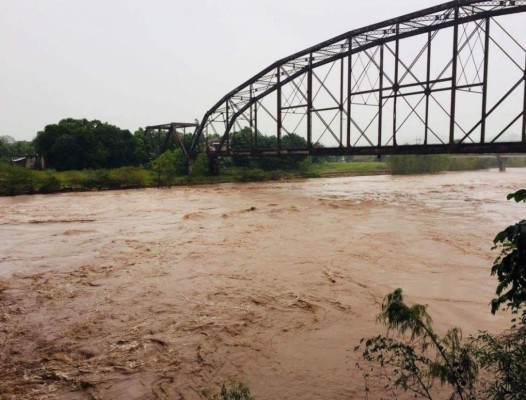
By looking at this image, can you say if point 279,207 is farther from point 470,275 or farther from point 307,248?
point 470,275

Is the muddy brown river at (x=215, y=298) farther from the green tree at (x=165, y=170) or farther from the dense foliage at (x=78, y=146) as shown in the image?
the dense foliage at (x=78, y=146)

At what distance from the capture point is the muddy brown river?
5.62 metres

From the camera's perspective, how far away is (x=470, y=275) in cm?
1040

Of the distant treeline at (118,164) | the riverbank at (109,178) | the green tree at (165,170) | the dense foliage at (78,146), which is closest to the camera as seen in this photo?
the riverbank at (109,178)

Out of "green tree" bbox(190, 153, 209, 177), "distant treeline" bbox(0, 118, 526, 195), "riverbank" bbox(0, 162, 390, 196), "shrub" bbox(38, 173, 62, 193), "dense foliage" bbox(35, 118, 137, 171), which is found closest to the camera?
"riverbank" bbox(0, 162, 390, 196)

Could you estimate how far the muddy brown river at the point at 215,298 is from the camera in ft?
18.4

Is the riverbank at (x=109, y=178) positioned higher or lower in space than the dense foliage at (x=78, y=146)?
lower

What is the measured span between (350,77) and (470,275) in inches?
896

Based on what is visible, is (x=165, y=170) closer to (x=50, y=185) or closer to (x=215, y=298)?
(x=50, y=185)

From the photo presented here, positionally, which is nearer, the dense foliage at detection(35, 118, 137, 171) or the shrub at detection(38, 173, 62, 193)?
the shrub at detection(38, 173, 62, 193)

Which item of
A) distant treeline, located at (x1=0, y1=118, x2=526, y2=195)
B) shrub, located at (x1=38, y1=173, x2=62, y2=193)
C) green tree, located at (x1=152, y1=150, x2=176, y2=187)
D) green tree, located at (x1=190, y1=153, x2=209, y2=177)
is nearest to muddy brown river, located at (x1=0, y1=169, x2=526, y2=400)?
shrub, located at (x1=38, y1=173, x2=62, y2=193)

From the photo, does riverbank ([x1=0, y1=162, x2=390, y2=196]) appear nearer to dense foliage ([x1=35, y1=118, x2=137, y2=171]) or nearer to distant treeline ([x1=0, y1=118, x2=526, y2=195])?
distant treeline ([x1=0, y1=118, x2=526, y2=195])

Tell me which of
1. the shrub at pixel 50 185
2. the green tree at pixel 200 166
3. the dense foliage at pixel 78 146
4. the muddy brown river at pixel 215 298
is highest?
the dense foliage at pixel 78 146

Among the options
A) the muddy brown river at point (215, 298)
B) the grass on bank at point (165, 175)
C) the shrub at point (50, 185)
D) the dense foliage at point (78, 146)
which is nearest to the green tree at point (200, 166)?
the grass on bank at point (165, 175)
